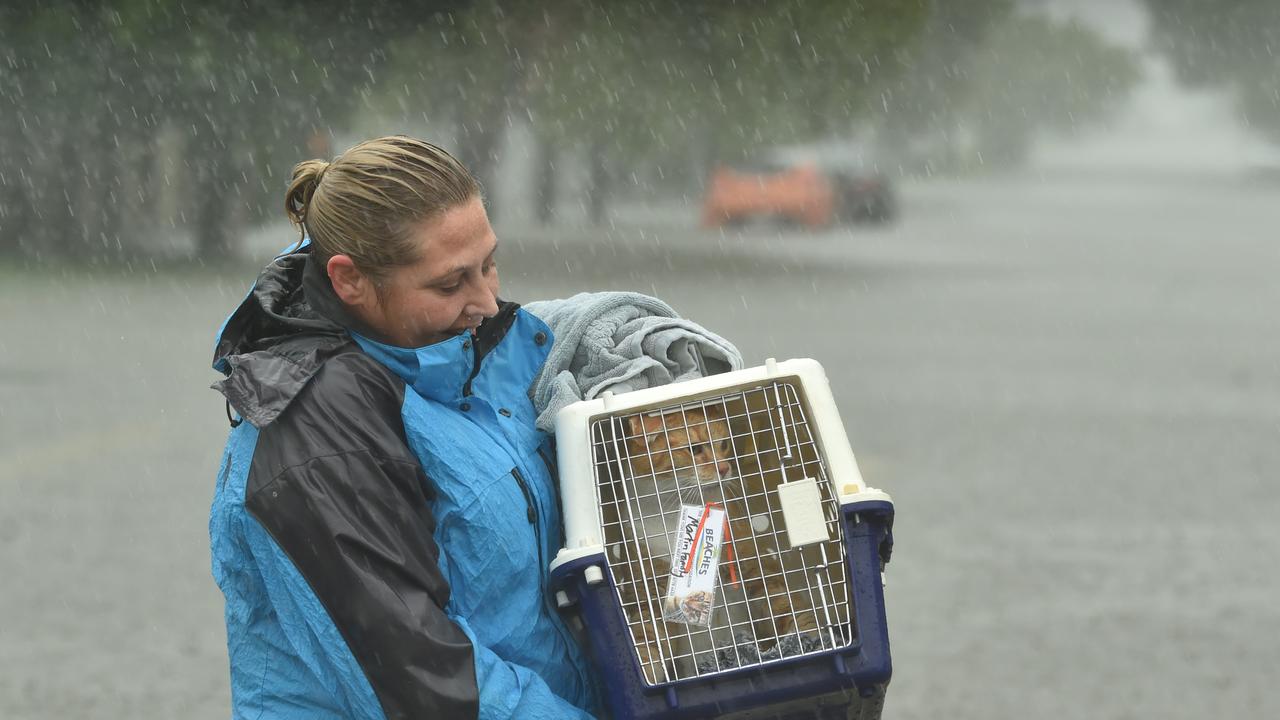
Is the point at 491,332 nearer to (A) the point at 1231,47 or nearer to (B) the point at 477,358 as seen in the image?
(B) the point at 477,358

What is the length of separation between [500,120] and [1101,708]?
5.75 meters

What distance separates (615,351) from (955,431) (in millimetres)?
5842

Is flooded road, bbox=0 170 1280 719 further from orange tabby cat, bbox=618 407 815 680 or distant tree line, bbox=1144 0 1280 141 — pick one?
orange tabby cat, bbox=618 407 815 680

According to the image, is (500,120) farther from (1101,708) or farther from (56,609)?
(1101,708)

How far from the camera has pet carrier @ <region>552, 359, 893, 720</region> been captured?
1.73 m

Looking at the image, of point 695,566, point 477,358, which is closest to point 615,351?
point 477,358

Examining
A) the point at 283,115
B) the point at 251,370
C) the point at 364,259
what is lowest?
the point at 251,370

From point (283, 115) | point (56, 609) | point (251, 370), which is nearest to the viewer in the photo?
point (251, 370)

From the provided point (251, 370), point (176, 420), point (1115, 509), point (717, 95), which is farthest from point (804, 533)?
point (717, 95)

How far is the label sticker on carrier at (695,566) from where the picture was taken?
1.80 metres

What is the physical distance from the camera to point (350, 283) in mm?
1669

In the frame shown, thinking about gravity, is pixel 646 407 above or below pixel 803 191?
above

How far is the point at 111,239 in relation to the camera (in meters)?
10.9

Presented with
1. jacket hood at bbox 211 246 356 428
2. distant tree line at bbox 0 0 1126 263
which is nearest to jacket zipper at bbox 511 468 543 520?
jacket hood at bbox 211 246 356 428
